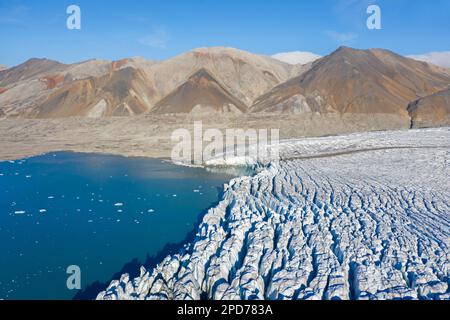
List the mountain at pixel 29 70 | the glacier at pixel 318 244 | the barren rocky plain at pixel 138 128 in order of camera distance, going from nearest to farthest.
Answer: the glacier at pixel 318 244 < the barren rocky plain at pixel 138 128 < the mountain at pixel 29 70

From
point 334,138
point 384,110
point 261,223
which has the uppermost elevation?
point 384,110

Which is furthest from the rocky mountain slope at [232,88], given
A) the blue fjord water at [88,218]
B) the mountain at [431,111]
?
the blue fjord water at [88,218]

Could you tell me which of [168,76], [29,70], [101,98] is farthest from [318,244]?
[29,70]

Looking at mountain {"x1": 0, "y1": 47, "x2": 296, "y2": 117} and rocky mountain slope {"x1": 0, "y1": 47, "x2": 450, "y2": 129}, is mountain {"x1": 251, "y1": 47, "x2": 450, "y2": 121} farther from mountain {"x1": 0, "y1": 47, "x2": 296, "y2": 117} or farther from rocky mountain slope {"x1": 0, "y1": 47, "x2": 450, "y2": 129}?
mountain {"x1": 0, "y1": 47, "x2": 296, "y2": 117}

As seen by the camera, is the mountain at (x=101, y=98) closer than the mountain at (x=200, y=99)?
No

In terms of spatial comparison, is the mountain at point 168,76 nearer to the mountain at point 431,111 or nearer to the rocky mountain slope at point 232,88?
the rocky mountain slope at point 232,88
